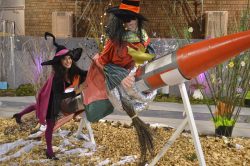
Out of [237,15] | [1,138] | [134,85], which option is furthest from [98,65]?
[237,15]

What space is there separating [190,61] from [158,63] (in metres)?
0.30

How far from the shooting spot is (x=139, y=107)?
351 cm

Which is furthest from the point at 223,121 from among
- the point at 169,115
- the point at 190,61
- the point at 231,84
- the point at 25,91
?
the point at 25,91

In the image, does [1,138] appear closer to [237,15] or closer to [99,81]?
[99,81]

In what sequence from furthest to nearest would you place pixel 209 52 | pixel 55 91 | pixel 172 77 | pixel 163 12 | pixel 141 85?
pixel 163 12, pixel 55 91, pixel 141 85, pixel 172 77, pixel 209 52

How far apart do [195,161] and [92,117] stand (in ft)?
4.51

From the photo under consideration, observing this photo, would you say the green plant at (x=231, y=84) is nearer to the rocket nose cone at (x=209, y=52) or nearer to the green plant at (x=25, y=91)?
the rocket nose cone at (x=209, y=52)

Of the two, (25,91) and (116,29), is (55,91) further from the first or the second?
(25,91)

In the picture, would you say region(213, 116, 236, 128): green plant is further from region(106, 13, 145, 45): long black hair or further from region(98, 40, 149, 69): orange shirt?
region(106, 13, 145, 45): long black hair

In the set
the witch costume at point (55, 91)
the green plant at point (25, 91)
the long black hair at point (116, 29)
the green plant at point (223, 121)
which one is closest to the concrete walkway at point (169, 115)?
the green plant at point (223, 121)

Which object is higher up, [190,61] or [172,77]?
[190,61]

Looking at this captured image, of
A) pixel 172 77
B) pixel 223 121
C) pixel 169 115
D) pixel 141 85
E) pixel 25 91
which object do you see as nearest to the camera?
pixel 172 77

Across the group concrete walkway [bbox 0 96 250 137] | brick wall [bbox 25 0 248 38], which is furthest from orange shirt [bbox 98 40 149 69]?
brick wall [bbox 25 0 248 38]

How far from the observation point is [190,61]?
3.08m
